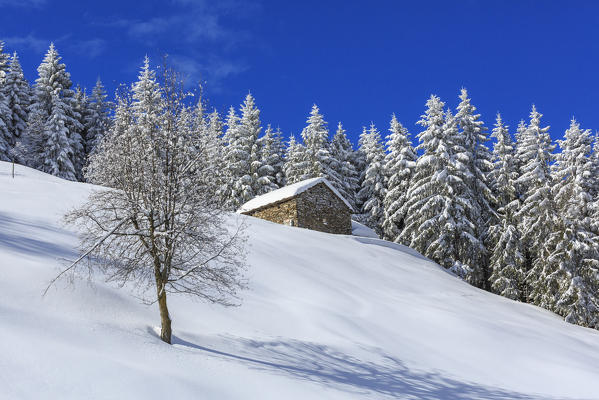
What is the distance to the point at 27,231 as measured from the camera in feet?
44.9

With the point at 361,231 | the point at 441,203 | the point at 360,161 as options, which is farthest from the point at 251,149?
the point at 441,203

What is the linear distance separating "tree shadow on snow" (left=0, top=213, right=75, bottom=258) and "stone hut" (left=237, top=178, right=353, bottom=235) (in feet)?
47.7

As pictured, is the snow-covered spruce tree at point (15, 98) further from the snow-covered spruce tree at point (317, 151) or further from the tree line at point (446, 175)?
the snow-covered spruce tree at point (317, 151)

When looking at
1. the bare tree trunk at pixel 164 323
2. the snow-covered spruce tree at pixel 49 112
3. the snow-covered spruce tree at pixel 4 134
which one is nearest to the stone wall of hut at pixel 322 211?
the bare tree trunk at pixel 164 323

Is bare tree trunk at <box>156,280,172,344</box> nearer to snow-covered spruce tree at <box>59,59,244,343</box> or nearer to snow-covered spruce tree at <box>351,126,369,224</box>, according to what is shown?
snow-covered spruce tree at <box>59,59,244,343</box>

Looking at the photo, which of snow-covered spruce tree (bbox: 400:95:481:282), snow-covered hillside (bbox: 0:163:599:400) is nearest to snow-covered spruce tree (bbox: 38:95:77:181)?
snow-covered hillside (bbox: 0:163:599:400)

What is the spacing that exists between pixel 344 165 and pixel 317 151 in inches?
162

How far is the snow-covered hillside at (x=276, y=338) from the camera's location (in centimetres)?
723

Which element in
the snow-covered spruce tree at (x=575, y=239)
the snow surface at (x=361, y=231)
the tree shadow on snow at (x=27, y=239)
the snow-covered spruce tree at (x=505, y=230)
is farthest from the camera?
the snow surface at (x=361, y=231)

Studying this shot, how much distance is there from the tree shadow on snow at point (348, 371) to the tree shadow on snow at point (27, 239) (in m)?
4.92

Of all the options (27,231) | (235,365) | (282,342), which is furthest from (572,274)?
(27,231)

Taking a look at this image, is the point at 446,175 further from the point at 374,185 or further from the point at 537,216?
the point at 374,185

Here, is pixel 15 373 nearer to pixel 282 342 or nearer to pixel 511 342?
A: pixel 282 342

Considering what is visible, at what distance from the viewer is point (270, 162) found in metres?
45.8
